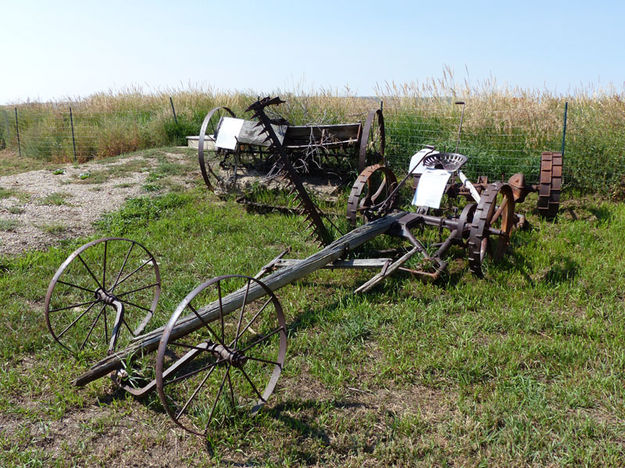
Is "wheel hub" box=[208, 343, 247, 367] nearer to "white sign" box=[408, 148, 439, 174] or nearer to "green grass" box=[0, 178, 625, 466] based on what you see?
"green grass" box=[0, 178, 625, 466]

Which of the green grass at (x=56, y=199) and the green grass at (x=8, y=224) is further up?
the green grass at (x=56, y=199)

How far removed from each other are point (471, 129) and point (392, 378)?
19.4 ft

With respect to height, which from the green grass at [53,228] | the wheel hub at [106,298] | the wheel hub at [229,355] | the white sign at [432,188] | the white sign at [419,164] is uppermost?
the white sign at [419,164]

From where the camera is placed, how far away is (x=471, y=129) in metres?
8.08

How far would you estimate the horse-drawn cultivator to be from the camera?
2908 mm

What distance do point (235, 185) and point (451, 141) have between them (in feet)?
11.5

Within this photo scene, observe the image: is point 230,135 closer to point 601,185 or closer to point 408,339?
point 408,339

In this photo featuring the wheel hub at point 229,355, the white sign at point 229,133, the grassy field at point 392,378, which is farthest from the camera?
the white sign at point 229,133

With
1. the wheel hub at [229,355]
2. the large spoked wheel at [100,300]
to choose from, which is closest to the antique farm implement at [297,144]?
the large spoked wheel at [100,300]

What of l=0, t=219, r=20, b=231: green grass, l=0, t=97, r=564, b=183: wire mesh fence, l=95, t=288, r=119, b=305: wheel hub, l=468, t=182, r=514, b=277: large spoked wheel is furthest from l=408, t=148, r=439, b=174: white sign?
l=0, t=219, r=20, b=231: green grass

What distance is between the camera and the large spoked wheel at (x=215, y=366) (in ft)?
8.76

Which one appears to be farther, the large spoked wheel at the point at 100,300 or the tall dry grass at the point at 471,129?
the tall dry grass at the point at 471,129

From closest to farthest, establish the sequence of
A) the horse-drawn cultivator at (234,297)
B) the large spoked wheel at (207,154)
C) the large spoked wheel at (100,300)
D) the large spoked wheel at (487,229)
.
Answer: the horse-drawn cultivator at (234,297) < the large spoked wheel at (100,300) < the large spoked wheel at (487,229) < the large spoked wheel at (207,154)

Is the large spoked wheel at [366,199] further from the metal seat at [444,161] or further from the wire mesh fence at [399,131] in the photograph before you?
the wire mesh fence at [399,131]
